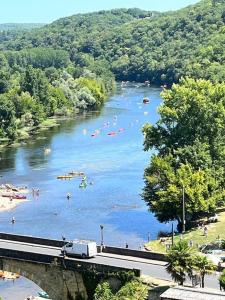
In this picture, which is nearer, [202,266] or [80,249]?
[202,266]

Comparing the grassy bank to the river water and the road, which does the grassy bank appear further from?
the road

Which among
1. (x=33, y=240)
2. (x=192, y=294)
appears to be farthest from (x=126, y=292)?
(x=33, y=240)

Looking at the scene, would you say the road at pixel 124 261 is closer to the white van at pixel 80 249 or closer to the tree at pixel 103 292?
the white van at pixel 80 249

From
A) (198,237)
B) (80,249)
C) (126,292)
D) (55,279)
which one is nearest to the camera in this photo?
(126,292)

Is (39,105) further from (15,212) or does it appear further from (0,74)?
(15,212)

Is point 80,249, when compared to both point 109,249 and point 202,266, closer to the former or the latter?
point 109,249

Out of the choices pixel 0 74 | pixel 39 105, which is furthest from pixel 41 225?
pixel 0 74
